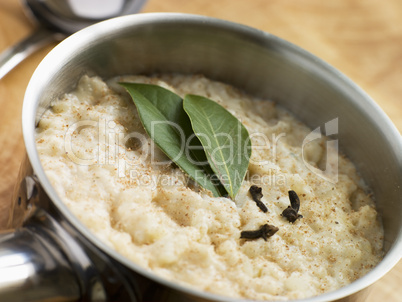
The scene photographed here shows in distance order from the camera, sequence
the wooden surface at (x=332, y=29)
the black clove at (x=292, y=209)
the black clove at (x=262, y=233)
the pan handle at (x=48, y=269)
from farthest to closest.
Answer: the wooden surface at (x=332, y=29), the black clove at (x=292, y=209), the black clove at (x=262, y=233), the pan handle at (x=48, y=269)

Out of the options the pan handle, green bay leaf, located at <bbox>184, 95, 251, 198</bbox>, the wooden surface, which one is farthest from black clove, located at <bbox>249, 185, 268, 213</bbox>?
the wooden surface

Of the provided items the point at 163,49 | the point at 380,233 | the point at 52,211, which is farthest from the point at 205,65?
the point at 52,211

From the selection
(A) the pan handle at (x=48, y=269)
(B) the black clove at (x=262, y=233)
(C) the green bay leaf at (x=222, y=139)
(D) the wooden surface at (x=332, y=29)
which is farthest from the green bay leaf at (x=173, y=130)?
(D) the wooden surface at (x=332, y=29)

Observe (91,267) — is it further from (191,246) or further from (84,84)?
(84,84)

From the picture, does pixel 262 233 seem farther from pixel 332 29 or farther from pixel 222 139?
pixel 332 29

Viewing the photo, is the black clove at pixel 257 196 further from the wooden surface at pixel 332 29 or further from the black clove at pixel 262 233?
the wooden surface at pixel 332 29

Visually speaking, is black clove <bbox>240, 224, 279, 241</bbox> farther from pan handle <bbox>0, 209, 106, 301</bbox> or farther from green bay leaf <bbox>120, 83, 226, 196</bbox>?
pan handle <bbox>0, 209, 106, 301</bbox>
